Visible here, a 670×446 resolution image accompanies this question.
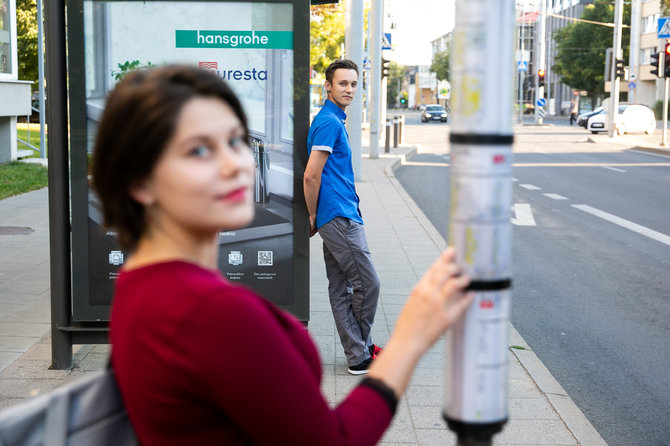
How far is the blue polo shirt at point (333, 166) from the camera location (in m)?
5.26

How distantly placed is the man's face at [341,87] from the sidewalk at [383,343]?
1.66 meters

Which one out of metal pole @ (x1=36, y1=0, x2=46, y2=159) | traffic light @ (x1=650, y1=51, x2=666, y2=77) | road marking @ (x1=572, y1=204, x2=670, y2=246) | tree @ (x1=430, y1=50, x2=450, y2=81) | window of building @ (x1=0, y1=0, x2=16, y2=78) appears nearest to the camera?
road marking @ (x1=572, y1=204, x2=670, y2=246)

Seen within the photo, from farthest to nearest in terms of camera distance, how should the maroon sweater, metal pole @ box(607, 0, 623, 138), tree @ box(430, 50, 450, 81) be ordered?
tree @ box(430, 50, 450, 81) < metal pole @ box(607, 0, 623, 138) < the maroon sweater

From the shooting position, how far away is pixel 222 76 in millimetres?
5215

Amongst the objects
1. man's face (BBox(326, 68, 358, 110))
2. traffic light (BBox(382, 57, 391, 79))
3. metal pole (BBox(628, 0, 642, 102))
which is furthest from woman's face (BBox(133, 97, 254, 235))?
metal pole (BBox(628, 0, 642, 102))

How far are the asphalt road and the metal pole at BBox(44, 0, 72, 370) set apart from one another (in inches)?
125

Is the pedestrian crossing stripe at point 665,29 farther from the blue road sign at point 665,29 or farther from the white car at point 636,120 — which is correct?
the white car at point 636,120

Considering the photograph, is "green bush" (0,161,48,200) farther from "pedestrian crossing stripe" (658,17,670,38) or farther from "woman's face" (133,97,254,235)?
"pedestrian crossing stripe" (658,17,670,38)

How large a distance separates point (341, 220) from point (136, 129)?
4.03 m

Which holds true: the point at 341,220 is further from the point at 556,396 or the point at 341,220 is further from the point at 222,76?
the point at 556,396

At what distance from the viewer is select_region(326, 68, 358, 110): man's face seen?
5438 mm

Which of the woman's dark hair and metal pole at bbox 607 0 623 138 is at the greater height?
metal pole at bbox 607 0 623 138

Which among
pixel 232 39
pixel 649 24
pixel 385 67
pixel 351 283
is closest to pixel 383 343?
pixel 351 283

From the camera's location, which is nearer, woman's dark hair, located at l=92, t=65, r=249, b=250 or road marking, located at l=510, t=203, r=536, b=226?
woman's dark hair, located at l=92, t=65, r=249, b=250
